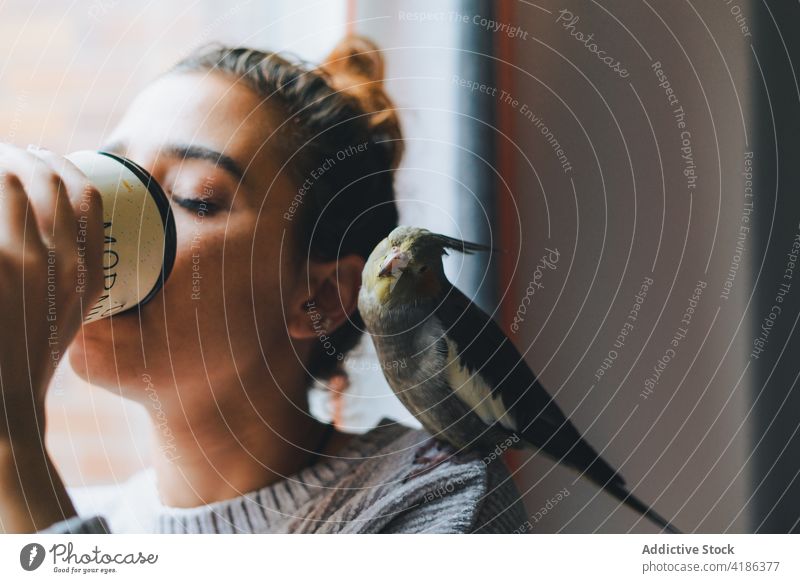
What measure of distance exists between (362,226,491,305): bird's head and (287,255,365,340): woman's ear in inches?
0.5

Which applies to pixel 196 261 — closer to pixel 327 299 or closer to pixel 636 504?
pixel 327 299

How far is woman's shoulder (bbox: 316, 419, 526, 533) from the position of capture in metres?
0.61

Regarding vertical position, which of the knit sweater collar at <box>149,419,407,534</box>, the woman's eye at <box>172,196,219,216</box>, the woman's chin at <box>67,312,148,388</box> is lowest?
the knit sweater collar at <box>149,419,407,534</box>

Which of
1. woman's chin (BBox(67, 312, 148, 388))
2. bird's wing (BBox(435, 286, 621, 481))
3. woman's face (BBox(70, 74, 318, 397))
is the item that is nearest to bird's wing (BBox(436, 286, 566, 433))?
bird's wing (BBox(435, 286, 621, 481))

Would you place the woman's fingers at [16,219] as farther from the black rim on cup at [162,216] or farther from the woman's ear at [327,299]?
the woman's ear at [327,299]

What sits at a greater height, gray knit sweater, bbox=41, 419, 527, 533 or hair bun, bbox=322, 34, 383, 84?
hair bun, bbox=322, 34, 383, 84

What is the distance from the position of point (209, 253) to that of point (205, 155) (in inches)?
3.0

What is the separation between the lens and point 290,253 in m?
0.62

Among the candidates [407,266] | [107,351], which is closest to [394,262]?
[407,266]

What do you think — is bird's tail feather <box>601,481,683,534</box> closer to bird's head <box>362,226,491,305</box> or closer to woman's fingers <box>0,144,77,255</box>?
bird's head <box>362,226,491,305</box>
